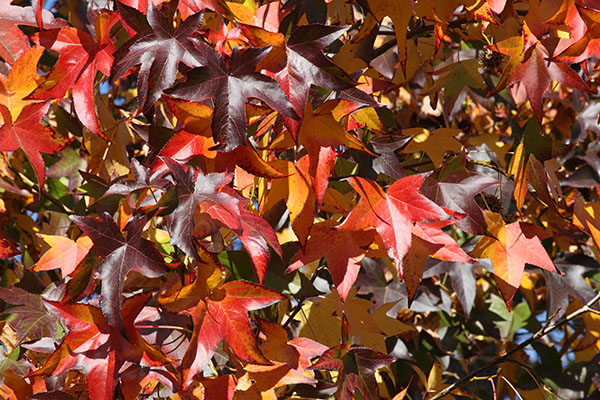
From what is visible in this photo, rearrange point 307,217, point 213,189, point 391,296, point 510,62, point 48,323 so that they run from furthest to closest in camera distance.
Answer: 1. point 391,296
2. point 48,323
3. point 510,62
4. point 307,217
5. point 213,189

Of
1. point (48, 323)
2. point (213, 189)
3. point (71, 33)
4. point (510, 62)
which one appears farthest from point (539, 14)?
point (48, 323)

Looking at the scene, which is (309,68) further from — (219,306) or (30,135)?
(30,135)

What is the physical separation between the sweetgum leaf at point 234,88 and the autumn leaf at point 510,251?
495 millimetres

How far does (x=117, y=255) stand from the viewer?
80 centimetres

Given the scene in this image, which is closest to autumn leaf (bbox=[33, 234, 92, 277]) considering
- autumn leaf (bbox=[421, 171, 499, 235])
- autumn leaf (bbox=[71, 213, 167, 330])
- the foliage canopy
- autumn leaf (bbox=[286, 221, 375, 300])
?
the foliage canopy

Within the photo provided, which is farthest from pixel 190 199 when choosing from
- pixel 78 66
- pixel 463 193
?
pixel 463 193

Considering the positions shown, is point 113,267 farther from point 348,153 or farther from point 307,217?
point 348,153

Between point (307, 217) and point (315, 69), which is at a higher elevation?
point (315, 69)

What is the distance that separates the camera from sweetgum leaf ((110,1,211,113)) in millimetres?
828

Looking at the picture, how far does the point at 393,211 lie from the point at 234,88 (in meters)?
0.29

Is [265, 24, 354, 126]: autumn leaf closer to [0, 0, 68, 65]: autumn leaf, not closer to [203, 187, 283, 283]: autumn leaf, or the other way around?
[203, 187, 283, 283]: autumn leaf

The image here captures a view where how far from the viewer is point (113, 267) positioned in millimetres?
791

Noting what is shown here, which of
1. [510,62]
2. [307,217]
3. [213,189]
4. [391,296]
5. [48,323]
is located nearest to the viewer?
[213,189]

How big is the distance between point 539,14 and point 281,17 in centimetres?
43
